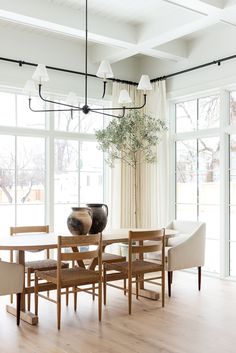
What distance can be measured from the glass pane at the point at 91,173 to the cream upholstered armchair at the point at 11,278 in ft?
10.2

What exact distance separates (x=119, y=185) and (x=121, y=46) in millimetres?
2169

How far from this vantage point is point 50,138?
21.2ft

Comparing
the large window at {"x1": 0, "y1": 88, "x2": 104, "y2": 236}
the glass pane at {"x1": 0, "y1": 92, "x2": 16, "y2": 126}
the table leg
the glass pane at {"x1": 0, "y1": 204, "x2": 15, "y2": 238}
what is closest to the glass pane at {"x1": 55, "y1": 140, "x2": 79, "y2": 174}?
the large window at {"x1": 0, "y1": 88, "x2": 104, "y2": 236}

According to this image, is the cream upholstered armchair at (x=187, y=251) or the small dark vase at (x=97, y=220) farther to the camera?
the cream upholstered armchair at (x=187, y=251)

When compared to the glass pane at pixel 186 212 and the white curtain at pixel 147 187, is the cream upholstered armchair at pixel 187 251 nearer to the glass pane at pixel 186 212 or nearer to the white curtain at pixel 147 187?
the glass pane at pixel 186 212

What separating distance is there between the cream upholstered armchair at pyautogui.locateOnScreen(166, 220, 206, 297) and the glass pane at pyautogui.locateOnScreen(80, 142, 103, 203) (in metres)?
1.83

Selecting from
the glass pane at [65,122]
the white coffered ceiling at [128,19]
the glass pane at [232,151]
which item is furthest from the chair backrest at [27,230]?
the glass pane at [232,151]

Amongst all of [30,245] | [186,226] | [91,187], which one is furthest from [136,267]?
[91,187]

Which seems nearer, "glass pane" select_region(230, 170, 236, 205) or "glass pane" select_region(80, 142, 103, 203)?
"glass pane" select_region(230, 170, 236, 205)

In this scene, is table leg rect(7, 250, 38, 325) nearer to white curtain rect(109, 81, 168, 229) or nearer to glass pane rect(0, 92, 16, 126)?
glass pane rect(0, 92, 16, 126)

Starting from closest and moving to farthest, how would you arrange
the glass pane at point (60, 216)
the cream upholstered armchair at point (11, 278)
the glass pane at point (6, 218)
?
1. the cream upholstered armchair at point (11, 278)
2. the glass pane at point (6, 218)
3. the glass pane at point (60, 216)

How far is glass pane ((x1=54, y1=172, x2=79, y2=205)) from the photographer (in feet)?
21.7

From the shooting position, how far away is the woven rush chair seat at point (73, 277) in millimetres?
3870

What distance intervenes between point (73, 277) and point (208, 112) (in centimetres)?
366
